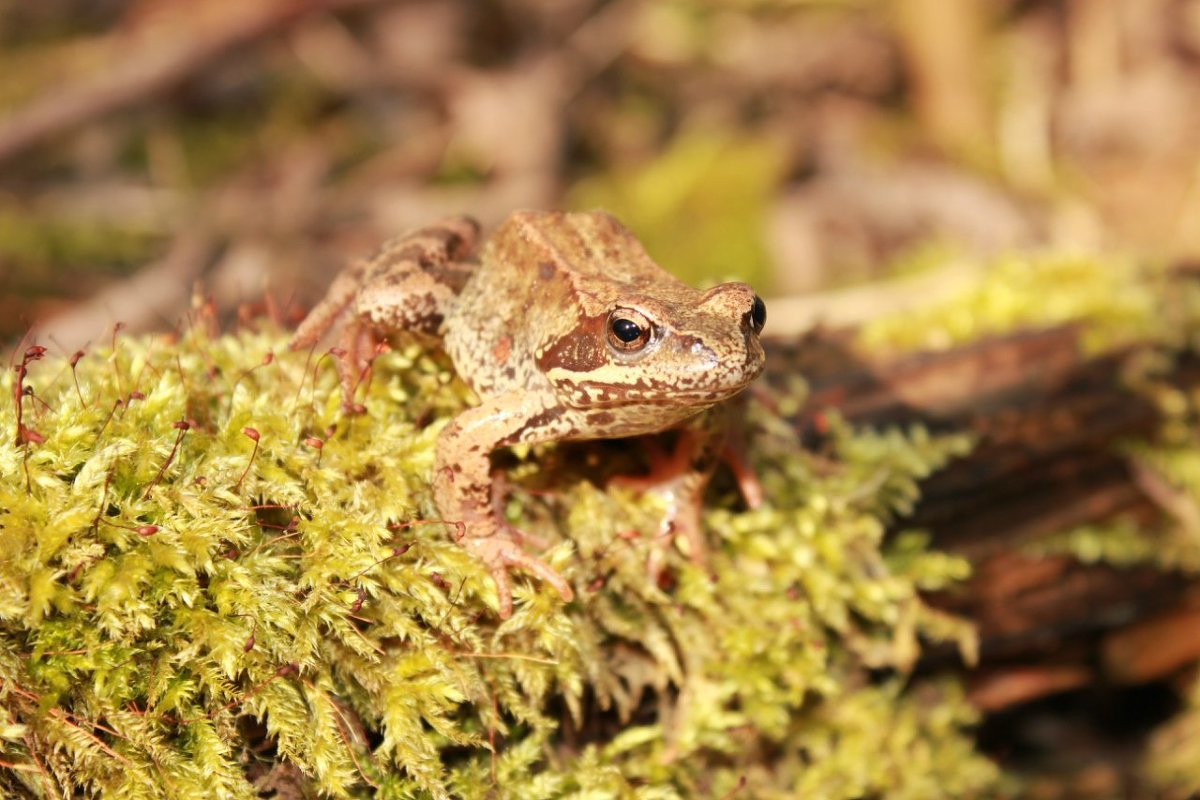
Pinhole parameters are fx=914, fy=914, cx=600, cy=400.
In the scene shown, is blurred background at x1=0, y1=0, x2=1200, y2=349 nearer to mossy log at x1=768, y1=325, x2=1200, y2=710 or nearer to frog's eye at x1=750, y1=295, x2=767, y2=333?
mossy log at x1=768, y1=325, x2=1200, y2=710

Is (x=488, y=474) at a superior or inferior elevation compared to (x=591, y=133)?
inferior

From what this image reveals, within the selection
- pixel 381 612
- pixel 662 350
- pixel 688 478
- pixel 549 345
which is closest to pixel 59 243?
pixel 549 345

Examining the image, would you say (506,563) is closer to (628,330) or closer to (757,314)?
(628,330)

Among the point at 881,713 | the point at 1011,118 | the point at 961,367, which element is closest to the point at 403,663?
the point at 881,713

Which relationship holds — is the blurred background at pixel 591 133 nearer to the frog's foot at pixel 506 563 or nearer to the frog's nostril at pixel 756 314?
the frog's foot at pixel 506 563

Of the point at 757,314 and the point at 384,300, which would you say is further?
the point at 384,300
